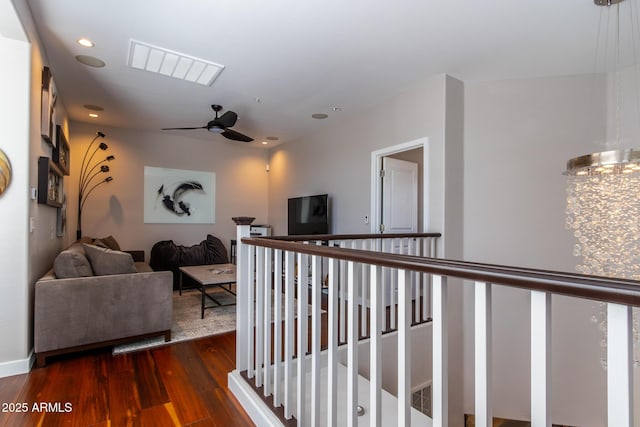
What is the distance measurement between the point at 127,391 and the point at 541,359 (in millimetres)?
2380

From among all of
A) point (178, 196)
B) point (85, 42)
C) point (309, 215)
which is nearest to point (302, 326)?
point (85, 42)

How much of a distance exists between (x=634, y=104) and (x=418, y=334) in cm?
300

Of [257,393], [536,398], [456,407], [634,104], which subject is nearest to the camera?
[536,398]

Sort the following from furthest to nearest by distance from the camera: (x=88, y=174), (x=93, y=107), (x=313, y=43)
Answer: (x=88, y=174) → (x=93, y=107) → (x=313, y=43)

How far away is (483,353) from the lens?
775 mm

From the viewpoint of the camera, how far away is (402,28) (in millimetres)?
2494

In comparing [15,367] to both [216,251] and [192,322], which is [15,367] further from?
[216,251]

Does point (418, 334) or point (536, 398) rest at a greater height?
point (536, 398)

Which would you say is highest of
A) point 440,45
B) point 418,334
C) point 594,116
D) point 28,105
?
point 440,45

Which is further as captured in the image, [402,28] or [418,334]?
[418,334]

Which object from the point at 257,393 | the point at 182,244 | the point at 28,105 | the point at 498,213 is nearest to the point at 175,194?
the point at 182,244

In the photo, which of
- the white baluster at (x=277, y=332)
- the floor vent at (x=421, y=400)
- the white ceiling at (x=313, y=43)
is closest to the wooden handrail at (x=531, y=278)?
the white baluster at (x=277, y=332)

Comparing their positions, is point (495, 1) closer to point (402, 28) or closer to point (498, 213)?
point (402, 28)

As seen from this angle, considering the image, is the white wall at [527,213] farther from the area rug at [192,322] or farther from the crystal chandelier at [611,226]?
the area rug at [192,322]
